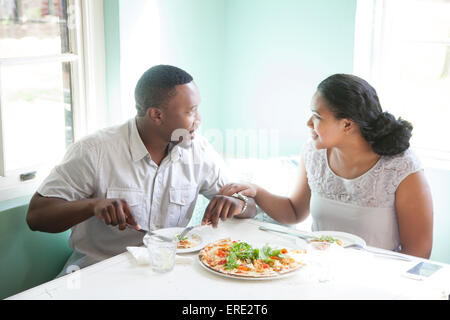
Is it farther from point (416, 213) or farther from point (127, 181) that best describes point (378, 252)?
point (127, 181)

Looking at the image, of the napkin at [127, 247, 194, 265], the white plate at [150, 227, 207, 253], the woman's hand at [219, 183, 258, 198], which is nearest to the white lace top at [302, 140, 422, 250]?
the woman's hand at [219, 183, 258, 198]

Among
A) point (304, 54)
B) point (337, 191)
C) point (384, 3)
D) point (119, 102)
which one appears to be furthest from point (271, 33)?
point (337, 191)

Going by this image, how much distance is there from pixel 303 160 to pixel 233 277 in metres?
0.83

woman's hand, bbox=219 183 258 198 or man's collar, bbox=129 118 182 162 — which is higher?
man's collar, bbox=129 118 182 162

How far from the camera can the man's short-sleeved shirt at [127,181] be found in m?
1.83

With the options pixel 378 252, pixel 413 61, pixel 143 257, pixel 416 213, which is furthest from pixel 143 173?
pixel 413 61

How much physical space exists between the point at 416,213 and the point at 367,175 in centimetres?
20

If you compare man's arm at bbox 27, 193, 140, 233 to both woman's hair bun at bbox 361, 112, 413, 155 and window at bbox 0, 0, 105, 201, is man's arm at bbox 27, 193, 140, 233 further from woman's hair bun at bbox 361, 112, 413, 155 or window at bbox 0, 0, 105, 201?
woman's hair bun at bbox 361, 112, 413, 155

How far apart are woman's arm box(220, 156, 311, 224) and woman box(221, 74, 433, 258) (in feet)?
0.07

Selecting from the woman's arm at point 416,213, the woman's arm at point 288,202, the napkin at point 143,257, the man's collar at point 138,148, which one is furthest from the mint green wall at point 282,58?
the napkin at point 143,257

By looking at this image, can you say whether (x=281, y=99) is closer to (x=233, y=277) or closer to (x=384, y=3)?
(x=384, y=3)

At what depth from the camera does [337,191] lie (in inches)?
78.1

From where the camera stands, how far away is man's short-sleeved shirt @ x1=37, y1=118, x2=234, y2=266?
1828mm

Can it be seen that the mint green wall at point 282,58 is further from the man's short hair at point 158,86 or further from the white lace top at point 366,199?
the man's short hair at point 158,86
